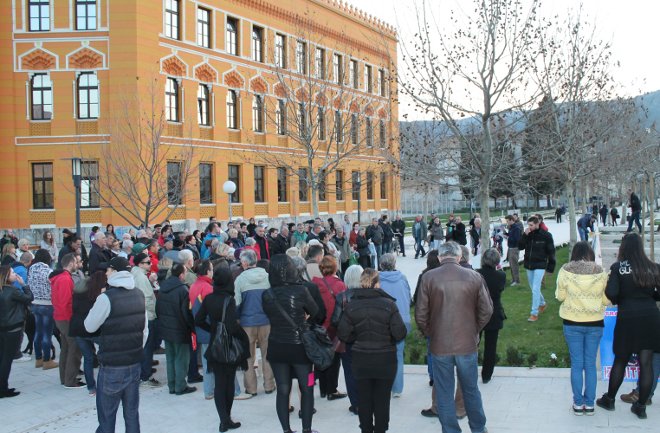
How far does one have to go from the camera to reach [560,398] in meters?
7.75

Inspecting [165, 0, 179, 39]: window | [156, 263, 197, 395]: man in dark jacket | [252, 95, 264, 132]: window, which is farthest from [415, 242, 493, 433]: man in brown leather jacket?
[252, 95, 264, 132]: window

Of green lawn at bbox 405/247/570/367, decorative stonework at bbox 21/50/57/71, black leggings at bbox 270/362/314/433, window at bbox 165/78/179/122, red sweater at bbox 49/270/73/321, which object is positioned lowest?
green lawn at bbox 405/247/570/367

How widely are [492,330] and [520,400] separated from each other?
0.96m

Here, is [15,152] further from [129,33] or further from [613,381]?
[613,381]

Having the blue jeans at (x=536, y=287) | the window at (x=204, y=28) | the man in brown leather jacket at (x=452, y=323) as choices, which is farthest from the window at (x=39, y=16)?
the man in brown leather jacket at (x=452, y=323)

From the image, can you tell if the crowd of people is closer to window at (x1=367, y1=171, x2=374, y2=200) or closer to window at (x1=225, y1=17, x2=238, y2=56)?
window at (x1=225, y1=17, x2=238, y2=56)

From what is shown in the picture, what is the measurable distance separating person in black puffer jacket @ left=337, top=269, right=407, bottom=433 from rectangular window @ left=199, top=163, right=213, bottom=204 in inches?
1050

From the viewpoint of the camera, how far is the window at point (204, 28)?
31891 mm

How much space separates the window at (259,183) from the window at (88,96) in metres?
9.86

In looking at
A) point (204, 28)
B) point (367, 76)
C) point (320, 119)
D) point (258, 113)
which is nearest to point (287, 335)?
point (320, 119)

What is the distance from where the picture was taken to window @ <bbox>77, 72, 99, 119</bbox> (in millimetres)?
29125

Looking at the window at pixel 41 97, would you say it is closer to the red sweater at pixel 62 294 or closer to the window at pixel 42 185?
the window at pixel 42 185

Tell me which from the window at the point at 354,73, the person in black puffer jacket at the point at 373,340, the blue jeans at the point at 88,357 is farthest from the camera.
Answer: the window at the point at 354,73

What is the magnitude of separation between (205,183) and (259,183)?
14.7 ft
